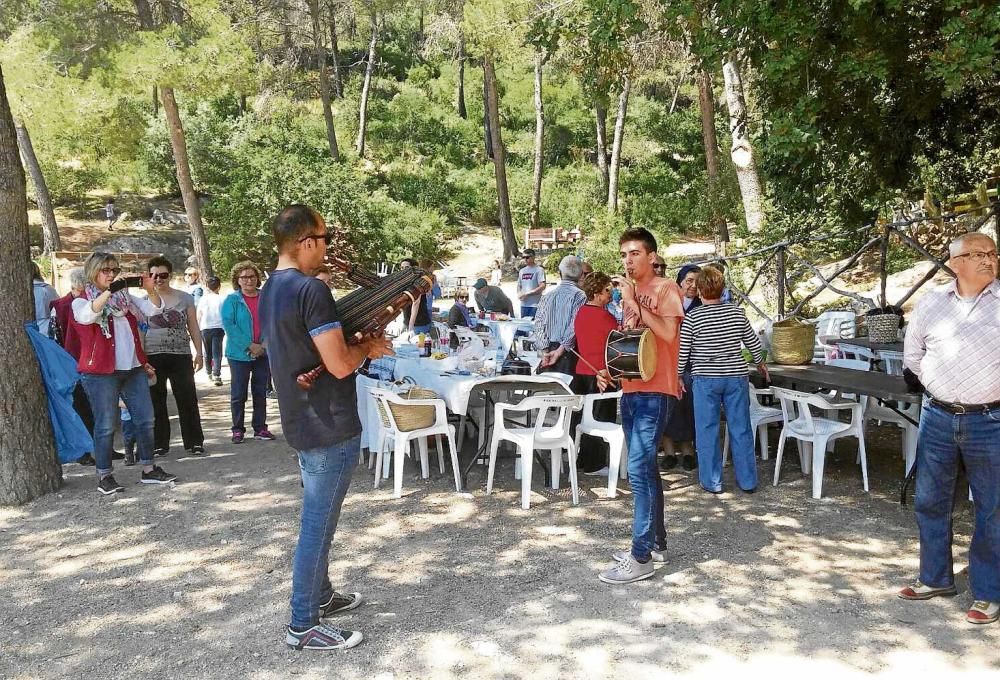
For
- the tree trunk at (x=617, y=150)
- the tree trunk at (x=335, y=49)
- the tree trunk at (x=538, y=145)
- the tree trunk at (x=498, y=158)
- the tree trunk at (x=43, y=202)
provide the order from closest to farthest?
the tree trunk at (x=43, y=202) → the tree trunk at (x=498, y=158) → the tree trunk at (x=617, y=150) → the tree trunk at (x=538, y=145) → the tree trunk at (x=335, y=49)

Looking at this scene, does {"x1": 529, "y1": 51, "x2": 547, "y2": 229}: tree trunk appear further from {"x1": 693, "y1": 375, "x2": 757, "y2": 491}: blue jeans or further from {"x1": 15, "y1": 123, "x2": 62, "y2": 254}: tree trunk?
A: {"x1": 693, "y1": 375, "x2": 757, "y2": 491}: blue jeans

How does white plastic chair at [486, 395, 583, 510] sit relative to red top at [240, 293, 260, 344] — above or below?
below

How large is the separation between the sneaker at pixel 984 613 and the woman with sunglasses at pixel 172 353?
218 inches

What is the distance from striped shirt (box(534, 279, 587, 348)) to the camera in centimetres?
678

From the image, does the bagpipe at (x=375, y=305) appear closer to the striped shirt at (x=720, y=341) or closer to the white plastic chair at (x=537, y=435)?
the white plastic chair at (x=537, y=435)

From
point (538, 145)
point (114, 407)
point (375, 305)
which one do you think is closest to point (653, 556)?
point (375, 305)

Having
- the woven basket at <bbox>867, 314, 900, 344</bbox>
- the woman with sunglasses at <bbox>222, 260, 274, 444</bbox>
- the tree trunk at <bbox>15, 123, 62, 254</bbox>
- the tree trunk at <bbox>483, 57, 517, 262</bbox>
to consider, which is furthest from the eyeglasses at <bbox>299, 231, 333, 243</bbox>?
the tree trunk at <bbox>15, 123, 62, 254</bbox>

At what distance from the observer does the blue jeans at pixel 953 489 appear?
147 inches

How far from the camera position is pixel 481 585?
4367 millimetres

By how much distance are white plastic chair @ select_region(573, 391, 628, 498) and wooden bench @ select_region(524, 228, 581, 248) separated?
68.1 feet

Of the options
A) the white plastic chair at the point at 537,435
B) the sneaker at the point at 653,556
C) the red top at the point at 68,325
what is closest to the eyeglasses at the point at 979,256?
the sneaker at the point at 653,556

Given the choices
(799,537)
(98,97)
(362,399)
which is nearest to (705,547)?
(799,537)

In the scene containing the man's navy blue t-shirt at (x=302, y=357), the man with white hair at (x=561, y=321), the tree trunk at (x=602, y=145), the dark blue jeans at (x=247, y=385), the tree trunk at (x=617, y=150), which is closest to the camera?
the man's navy blue t-shirt at (x=302, y=357)

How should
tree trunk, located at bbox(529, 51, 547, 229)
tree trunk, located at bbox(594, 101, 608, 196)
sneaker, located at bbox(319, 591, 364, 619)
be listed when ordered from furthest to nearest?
tree trunk, located at bbox(594, 101, 608, 196) → tree trunk, located at bbox(529, 51, 547, 229) → sneaker, located at bbox(319, 591, 364, 619)
